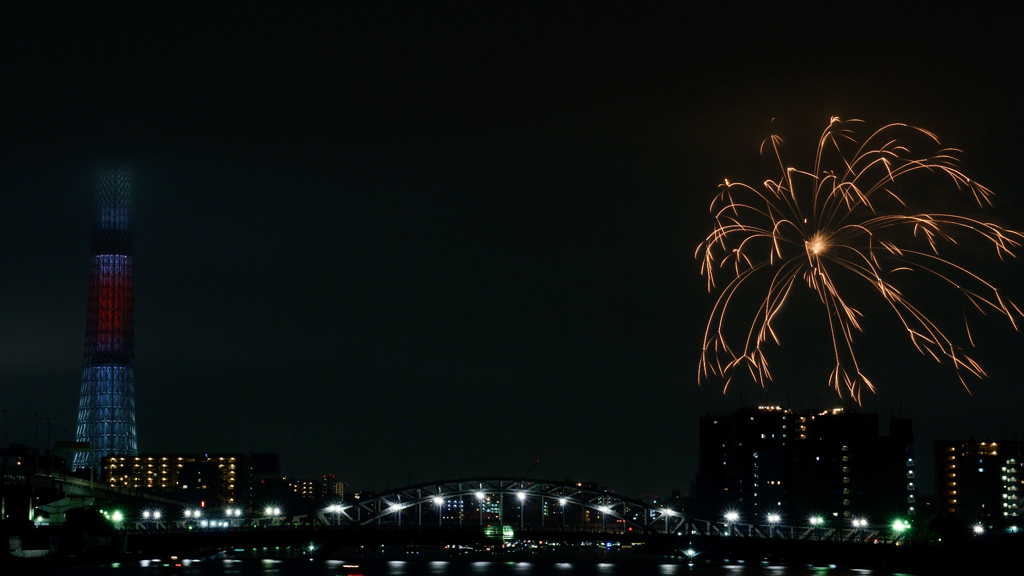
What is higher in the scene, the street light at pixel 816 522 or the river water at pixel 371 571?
the street light at pixel 816 522

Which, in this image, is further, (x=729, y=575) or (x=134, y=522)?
(x=134, y=522)

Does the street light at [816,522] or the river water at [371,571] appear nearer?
the river water at [371,571]

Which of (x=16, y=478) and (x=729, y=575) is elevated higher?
(x=16, y=478)

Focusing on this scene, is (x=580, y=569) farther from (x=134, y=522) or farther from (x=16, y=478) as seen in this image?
(x=16, y=478)

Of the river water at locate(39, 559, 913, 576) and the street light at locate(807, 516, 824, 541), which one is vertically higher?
the street light at locate(807, 516, 824, 541)

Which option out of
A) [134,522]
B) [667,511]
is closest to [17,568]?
[134,522]

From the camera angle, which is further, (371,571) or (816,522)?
(816,522)

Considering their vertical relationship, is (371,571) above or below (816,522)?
below

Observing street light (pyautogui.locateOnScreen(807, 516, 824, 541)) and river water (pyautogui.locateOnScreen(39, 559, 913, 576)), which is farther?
street light (pyautogui.locateOnScreen(807, 516, 824, 541))

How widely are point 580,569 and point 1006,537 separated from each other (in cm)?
5184

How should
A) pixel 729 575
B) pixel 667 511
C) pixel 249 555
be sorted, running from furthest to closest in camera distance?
pixel 249 555
pixel 667 511
pixel 729 575

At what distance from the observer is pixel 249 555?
196 m

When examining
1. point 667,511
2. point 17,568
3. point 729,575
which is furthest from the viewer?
point 667,511

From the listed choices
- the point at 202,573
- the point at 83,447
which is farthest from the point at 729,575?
the point at 83,447
